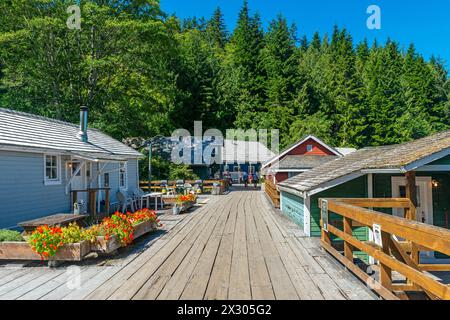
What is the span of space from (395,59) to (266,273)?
6222 cm

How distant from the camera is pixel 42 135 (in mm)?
10773

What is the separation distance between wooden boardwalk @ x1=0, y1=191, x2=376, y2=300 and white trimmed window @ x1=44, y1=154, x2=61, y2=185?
16.3 ft

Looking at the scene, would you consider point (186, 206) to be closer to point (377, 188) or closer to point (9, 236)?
point (377, 188)

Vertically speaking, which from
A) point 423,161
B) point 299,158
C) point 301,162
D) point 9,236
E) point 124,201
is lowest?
point 124,201

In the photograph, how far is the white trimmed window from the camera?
33.0 feet

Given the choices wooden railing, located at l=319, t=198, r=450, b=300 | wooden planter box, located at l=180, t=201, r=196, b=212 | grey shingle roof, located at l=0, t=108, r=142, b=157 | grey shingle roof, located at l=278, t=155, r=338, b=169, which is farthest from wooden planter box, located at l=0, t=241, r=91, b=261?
grey shingle roof, located at l=278, t=155, r=338, b=169

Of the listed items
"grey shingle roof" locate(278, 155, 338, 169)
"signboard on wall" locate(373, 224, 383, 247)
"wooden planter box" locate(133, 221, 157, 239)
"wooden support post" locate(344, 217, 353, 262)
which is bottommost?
"wooden planter box" locate(133, 221, 157, 239)

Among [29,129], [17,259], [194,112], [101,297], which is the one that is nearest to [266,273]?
[101,297]

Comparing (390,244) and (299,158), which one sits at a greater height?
(299,158)

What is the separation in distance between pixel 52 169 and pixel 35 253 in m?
5.84

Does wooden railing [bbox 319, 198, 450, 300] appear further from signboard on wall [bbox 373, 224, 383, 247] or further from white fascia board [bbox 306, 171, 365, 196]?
white fascia board [bbox 306, 171, 365, 196]

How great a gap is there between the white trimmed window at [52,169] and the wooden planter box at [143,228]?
4.33 metres

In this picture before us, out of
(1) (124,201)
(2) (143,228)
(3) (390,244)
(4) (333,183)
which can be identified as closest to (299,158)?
(1) (124,201)

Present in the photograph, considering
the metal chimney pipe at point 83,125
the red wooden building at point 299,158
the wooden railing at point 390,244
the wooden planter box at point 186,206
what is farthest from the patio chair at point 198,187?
the wooden railing at point 390,244
